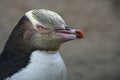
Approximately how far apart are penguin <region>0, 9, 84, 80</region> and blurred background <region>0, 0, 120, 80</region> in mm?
2172

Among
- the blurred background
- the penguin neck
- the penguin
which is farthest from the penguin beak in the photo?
the blurred background

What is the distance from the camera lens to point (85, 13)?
15.2ft

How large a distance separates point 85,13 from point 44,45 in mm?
2748

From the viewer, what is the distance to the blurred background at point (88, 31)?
164 inches

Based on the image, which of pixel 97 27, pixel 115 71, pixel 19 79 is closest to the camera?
pixel 19 79

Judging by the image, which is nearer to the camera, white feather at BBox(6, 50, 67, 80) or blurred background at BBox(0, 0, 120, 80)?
white feather at BBox(6, 50, 67, 80)

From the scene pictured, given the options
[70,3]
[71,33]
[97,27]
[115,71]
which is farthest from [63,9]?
[71,33]

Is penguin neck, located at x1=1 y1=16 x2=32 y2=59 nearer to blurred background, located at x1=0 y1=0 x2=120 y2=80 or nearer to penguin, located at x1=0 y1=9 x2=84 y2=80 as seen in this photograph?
penguin, located at x1=0 y1=9 x2=84 y2=80

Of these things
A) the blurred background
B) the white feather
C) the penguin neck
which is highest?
the penguin neck

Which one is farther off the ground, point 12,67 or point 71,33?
point 71,33

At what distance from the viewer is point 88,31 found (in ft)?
14.9

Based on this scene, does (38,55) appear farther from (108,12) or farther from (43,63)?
(108,12)

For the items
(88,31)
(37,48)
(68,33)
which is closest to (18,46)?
(37,48)

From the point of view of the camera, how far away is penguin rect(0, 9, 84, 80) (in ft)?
6.21
